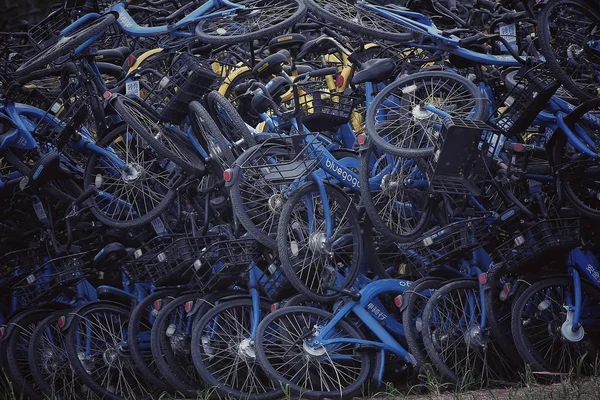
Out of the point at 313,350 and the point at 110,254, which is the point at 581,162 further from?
the point at 110,254

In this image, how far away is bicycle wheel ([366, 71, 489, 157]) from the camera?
23.9ft

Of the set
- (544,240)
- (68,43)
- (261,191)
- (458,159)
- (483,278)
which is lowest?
(483,278)

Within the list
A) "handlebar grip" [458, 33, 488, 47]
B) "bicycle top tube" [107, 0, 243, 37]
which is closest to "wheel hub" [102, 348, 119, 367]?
"bicycle top tube" [107, 0, 243, 37]

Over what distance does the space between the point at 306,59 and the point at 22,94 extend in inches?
103

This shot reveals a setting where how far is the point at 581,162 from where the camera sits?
7.35 m

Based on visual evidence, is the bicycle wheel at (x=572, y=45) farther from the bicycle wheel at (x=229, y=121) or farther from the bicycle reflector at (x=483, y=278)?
the bicycle wheel at (x=229, y=121)

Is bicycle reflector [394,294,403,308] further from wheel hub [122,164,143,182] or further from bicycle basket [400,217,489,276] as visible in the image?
wheel hub [122,164,143,182]

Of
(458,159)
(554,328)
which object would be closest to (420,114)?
(458,159)

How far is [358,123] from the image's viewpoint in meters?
8.95

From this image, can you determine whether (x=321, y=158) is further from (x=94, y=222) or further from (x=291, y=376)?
(x=94, y=222)

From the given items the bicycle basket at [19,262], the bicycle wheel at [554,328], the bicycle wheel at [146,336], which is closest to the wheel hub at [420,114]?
the bicycle wheel at [554,328]

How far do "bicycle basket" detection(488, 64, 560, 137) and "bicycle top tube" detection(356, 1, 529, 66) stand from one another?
274 millimetres

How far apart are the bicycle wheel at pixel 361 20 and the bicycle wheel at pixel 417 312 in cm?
190

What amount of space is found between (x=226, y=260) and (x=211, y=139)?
0.91m
